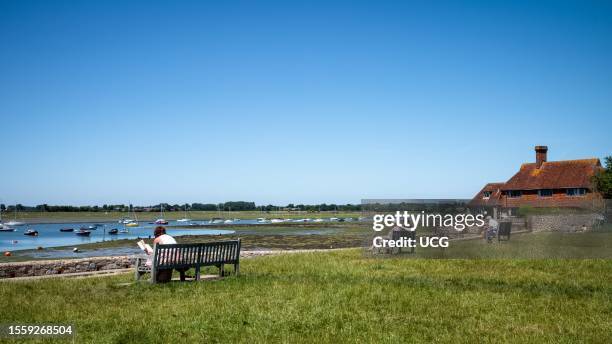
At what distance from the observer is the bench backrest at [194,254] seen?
11430 mm

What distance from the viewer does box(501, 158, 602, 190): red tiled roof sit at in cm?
4934

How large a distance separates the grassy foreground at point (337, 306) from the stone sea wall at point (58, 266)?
579 cm

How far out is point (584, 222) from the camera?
21.8m

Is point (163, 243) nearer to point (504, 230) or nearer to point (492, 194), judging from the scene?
point (504, 230)

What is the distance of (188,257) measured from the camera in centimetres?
1196

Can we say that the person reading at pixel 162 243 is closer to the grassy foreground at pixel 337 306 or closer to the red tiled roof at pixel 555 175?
the grassy foreground at pixel 337 306

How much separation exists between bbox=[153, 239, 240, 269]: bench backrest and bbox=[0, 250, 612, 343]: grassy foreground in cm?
64

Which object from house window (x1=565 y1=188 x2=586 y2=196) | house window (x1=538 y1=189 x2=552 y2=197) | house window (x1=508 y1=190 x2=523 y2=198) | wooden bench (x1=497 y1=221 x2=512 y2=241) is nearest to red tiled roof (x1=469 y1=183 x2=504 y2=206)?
house window (x1=508 y1=190 x2=523 y2=198)

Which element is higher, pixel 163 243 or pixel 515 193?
pixel 515 193

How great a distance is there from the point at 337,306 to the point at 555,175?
48.4 metres

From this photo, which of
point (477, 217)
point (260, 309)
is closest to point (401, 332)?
point (260, 309)

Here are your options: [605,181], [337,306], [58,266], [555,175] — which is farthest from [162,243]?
[555,175]

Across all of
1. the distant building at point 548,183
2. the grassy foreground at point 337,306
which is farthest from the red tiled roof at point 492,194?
the grassy foreground at point 337,306

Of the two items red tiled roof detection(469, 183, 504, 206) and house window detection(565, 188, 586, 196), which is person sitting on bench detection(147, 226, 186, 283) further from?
red tiled roof detection(469, 183, 504, 206)
